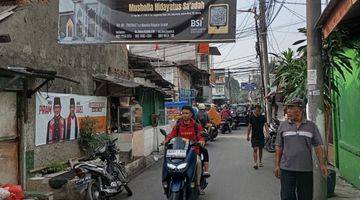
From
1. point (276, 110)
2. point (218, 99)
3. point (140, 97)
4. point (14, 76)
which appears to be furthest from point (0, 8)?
point (218, 99)

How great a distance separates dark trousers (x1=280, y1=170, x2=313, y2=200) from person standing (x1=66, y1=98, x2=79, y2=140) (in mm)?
6327

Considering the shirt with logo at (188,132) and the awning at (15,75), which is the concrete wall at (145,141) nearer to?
the shirt with logo at (188,132)

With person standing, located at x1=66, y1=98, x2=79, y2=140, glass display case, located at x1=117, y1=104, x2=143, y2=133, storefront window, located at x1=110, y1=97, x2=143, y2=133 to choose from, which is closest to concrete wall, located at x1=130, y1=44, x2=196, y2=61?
storefront window, located at x1=110, y1=97, x2=143, y2=133

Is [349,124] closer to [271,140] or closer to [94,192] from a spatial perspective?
[94,192]

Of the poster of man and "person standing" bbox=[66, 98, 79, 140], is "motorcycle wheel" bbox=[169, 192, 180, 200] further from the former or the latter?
"person standing" bbox=[66, 98, 79, 140]

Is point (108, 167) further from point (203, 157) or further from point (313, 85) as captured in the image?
point (313, 85)

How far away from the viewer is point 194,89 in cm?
4609

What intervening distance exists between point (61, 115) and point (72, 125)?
2.34ft

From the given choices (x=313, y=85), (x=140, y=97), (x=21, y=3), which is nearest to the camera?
(x=21, y=3)

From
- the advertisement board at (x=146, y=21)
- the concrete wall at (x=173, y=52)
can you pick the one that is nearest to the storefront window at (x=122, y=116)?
the advertisement board at (x=146, y=21)

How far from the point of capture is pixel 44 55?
1029cm

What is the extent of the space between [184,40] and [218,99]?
183 ft

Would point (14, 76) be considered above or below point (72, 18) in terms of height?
below

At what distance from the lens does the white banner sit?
1006 centimetres
